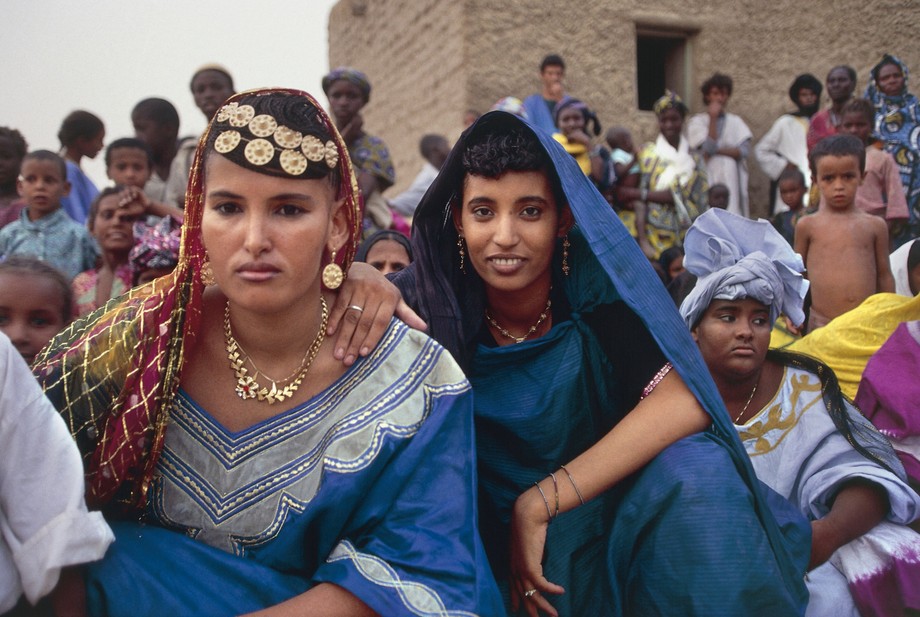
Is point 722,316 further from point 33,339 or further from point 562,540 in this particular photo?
point 33,339

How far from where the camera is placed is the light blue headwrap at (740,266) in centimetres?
322

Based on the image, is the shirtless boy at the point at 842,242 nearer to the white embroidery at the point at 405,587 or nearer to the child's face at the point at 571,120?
the child's face at the point at 571,120

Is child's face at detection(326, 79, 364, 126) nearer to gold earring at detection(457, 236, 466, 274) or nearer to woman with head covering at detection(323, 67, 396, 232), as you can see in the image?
woman with head covering at detection(323, 67, 396, 232)

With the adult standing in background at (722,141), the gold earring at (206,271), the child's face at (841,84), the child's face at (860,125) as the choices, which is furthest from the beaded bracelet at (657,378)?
the child's face at (841,84)

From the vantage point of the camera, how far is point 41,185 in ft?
16.6

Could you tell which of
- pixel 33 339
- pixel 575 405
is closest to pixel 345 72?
pixel 33 339

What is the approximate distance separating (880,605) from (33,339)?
119 inches

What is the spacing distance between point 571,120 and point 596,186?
1.52 meters

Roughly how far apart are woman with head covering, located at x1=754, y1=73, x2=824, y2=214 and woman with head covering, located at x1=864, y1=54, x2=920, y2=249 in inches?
44.6

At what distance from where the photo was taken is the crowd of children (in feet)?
13.7

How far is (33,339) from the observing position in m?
2.84

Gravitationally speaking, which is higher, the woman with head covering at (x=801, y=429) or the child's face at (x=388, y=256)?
the child's face at (x=388, y=256)

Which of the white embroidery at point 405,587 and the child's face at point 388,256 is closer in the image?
the white embroidery at point 405,587

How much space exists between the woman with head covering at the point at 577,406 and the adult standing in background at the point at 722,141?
7.02 meters
